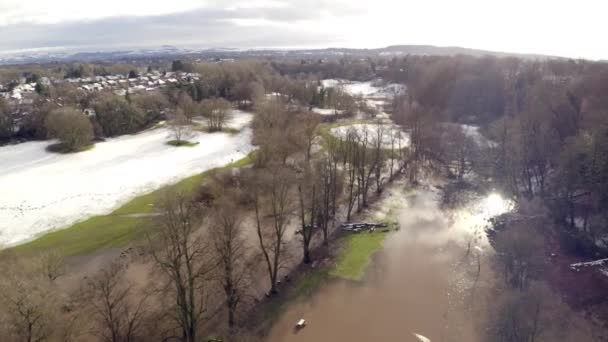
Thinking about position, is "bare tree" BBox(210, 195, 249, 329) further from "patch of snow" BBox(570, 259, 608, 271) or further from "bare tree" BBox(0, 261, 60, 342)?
"patch of snow" BBox(570, 259, 608, 271)

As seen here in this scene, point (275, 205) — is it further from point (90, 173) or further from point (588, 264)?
point (90, 173)

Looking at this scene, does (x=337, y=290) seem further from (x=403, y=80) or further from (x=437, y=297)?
(x=403, y=80)

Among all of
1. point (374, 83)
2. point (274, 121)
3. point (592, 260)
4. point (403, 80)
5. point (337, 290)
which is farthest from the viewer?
point (374, 83)

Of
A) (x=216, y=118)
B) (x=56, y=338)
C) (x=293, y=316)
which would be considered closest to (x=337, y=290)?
(x=293, y=316)

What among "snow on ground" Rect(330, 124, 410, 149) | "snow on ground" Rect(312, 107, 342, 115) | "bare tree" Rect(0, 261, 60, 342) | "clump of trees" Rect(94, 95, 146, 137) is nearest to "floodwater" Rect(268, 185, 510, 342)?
"bare tree" Rect(0, 261, 60, 342)

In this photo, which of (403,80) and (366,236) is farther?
(403,80)

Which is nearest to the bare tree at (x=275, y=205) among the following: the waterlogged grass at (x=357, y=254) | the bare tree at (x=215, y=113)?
the waterlogged grass at (x=357, y=254)

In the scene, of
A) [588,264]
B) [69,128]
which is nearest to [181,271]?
[588,264]
